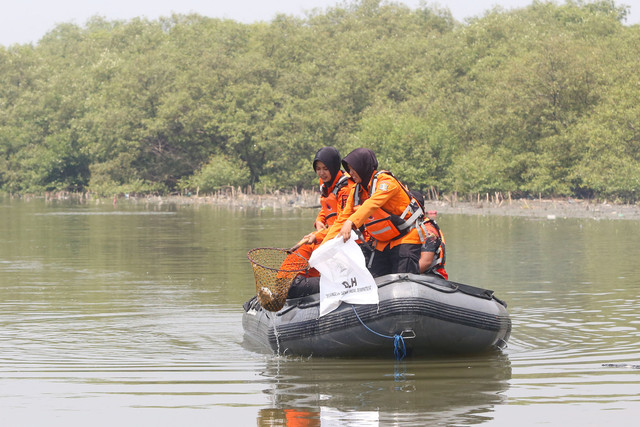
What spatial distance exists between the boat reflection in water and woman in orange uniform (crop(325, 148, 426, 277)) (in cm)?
104

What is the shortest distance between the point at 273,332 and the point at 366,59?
62051mm

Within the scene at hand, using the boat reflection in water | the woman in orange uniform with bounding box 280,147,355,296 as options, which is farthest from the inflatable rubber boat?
the woman in orange uniform with bounding box 280,147,355,296

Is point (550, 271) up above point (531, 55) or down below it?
below

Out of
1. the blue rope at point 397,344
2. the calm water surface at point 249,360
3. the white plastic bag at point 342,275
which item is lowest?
the calm water surface at point 249,360

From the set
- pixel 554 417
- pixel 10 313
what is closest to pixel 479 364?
pixel 554 417

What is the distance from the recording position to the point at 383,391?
921 centimetres

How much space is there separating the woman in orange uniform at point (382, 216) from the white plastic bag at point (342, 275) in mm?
215

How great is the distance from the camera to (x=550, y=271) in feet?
68.4

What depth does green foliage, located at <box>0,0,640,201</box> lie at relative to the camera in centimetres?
5516

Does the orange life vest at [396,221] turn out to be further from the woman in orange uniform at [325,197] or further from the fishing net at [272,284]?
the fishing net at [272,284]

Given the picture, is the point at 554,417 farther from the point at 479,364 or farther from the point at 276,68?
the point at 276,68

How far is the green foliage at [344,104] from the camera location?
55156mm

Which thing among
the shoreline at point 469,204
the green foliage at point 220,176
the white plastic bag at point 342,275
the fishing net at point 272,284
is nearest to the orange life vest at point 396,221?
the white plastic bag at point 342,275

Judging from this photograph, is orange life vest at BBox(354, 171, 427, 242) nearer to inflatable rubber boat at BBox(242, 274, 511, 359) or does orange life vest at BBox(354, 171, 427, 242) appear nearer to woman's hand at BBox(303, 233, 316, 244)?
inflatable rubber boat at BBox(242, 274, 511, 359)
